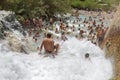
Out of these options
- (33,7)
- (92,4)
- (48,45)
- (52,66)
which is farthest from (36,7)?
(92,4)

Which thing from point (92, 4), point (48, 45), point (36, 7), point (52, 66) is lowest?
point (92, 4)

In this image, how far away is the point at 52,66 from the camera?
50.1ft

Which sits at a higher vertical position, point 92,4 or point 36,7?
point 36,7

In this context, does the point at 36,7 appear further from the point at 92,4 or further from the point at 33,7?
the point at 92,4

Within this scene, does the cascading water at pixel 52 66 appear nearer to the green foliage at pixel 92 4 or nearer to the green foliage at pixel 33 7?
the green foliage at pixel 33 7

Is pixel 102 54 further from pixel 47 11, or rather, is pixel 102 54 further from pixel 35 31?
pixel 47 11

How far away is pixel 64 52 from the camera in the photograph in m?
18.3

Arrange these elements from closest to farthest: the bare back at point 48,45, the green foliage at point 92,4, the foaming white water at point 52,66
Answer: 1. the foaming white water at point 52,66
2. the bare back at point 48,45
3. the green foliage at point 92,4

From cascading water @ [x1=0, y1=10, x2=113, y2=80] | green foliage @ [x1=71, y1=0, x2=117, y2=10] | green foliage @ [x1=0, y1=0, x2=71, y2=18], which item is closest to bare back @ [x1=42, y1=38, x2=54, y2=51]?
cascading water @ [x1=0, y1=10, x2=113, y2=80]

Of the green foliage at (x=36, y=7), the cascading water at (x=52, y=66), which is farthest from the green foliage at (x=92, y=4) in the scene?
the cascading water at (x=52, y=66)

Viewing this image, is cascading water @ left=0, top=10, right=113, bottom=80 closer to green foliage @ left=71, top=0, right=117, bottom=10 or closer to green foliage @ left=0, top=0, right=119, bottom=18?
green foliage @ left=0, top=0, right=119, bottom=18

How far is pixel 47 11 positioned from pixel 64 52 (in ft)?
51.4

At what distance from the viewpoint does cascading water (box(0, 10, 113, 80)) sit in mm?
14172

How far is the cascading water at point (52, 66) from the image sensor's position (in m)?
14.2
